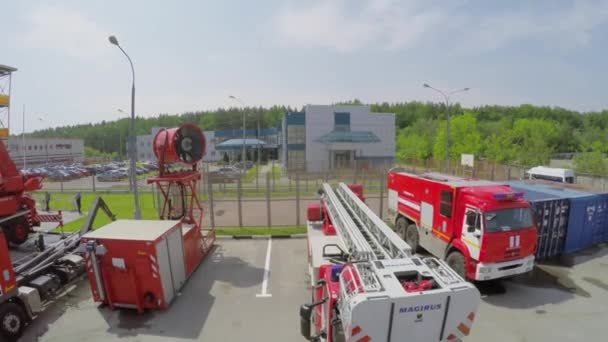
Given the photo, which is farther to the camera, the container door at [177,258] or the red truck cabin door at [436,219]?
the red truck cabin door at [436,219]

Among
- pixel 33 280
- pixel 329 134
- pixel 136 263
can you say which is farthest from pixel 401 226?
pixel 329 134

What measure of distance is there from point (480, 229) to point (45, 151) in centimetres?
8434

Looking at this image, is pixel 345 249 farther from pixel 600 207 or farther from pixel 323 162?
pixel 323 162

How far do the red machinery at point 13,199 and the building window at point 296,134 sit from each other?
114 ft

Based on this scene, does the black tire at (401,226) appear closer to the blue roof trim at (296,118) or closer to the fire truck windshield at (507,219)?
the fire truck windshield at (507,219)

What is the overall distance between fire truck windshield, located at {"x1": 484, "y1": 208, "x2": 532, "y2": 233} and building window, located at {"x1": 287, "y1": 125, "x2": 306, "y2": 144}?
3809 cm

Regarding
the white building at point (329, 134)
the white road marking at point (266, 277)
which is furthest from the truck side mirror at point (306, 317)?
the white building at point (329, 134)

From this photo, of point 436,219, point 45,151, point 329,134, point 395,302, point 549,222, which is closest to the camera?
point 395,302

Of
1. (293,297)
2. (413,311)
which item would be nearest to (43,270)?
(293,297)

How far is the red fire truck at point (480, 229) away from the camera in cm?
786

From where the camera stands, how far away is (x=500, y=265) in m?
7.95

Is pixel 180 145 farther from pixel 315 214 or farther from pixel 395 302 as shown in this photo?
pixel 395 302

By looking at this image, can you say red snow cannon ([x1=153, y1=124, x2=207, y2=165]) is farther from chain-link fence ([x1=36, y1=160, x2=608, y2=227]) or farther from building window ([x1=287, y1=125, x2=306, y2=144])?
building window ([x1=287, y1=125, x2=306, y2=144])

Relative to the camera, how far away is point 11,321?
22.1 feet
